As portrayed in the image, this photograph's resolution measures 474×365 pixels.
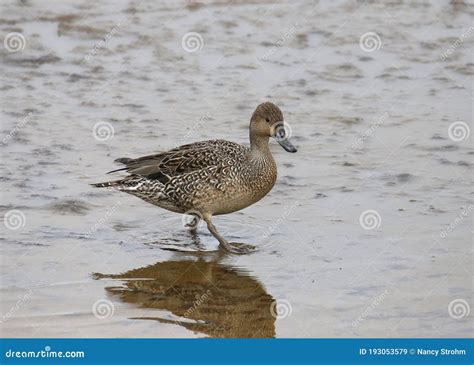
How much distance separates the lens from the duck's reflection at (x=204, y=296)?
866 centimetres

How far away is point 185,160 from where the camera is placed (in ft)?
34.8

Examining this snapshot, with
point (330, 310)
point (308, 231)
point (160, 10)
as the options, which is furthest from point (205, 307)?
point (160, 10)

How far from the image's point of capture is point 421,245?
1018 cm

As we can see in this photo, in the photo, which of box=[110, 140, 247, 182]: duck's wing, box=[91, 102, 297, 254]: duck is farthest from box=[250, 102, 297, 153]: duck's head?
box=[110, 140, 247, 182]: duck's wing

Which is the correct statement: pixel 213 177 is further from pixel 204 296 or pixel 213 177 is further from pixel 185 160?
pixel 204 296

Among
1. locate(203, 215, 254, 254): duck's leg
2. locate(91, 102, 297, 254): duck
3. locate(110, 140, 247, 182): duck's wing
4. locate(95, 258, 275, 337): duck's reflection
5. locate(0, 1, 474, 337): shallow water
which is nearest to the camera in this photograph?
locate(95, 258, 275, 337): duck's reflection

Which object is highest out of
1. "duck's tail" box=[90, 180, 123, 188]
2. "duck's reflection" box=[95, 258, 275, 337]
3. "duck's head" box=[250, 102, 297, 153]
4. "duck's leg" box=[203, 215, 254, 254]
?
"duck's head" box=[250, 102, 297, 153]

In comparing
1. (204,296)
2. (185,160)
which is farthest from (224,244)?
(204,296)

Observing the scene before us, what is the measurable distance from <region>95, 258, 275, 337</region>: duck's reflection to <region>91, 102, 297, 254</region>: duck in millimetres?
594

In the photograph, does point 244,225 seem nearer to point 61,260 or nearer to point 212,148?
point 212,148

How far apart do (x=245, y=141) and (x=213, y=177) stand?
97.8 inches

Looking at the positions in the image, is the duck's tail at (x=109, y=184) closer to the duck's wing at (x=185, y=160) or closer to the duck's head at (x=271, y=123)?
the duck's wing at (x=185, y=160)

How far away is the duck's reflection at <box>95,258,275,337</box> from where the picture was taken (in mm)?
8656

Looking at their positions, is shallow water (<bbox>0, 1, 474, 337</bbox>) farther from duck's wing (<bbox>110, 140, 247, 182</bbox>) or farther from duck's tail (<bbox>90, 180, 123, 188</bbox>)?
duck's wing (<bbox>110, 140, 247, 182</bbox>)
